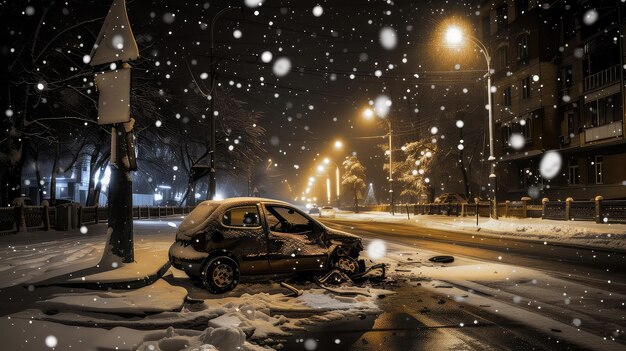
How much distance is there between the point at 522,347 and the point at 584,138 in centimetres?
3386

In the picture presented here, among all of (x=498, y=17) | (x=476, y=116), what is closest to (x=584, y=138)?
(x=498, y=17)

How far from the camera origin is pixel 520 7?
41.1m

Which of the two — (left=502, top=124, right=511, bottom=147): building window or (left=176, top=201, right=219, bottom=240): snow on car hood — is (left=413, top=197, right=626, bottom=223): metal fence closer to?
(left=502, top=124, right=511, bottom=147): building window

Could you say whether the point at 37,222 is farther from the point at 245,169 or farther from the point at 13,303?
the point at 245,169

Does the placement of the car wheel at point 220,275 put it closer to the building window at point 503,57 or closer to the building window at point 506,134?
the building window at point 506,134

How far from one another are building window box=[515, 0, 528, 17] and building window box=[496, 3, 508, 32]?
165 centimetres

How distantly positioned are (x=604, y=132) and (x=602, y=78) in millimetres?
3728

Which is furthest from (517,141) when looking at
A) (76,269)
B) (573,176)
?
(76,269)

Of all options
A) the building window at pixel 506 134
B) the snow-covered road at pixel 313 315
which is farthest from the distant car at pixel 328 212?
the snow-covered road at pixel 313 315

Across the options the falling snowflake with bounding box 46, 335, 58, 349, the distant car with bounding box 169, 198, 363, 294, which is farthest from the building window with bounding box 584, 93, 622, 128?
the falling snowflake with bounding box 46, 335, 58, 349

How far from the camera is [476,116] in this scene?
206ft

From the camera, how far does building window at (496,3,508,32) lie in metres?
43.1

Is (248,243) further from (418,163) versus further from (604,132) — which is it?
(418,163)

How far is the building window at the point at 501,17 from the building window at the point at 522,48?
2.35 metres
